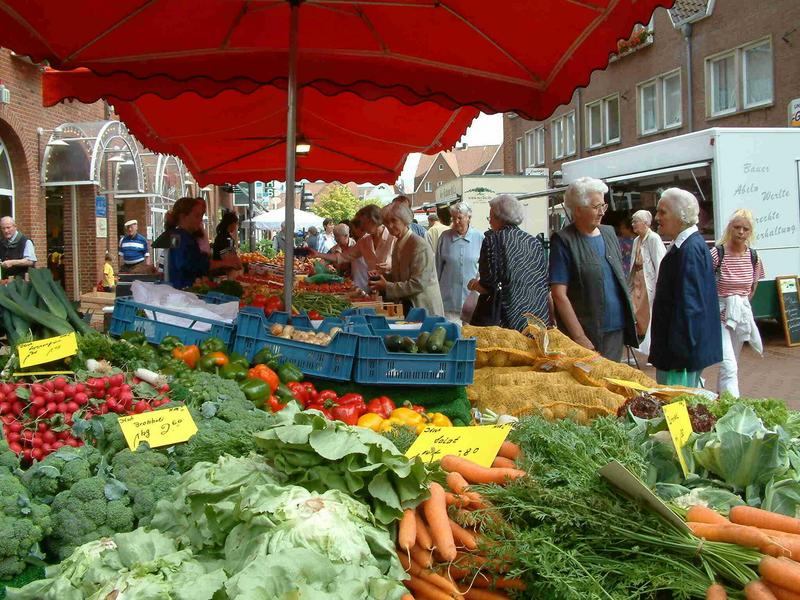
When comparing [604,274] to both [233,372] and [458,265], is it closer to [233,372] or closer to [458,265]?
[233,372]

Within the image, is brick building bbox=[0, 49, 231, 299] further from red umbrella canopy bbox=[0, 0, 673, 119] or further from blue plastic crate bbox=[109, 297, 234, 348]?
blue plastic crate bbox=[109, 297, 234, 348]

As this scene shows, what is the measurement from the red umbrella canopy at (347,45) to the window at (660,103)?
20066 mm

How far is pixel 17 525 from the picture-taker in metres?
2.41

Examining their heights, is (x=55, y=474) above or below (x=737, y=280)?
below

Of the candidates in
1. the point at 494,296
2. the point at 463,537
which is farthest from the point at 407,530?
the point at 494,296

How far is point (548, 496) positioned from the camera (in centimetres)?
219

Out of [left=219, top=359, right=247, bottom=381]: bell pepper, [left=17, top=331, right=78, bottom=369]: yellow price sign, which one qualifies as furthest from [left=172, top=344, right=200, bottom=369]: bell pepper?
[left=17, top=331, right=78, bottom=369]: yellow price sign

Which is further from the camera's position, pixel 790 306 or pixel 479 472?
pixel 790 306

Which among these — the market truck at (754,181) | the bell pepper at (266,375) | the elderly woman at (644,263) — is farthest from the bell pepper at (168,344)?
the market truck at (754,181)

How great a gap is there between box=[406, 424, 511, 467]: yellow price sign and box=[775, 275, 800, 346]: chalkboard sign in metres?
9.83

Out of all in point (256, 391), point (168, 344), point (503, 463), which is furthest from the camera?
point (168, 344)

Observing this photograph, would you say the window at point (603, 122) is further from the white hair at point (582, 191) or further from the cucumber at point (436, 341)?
the cucumber at point (436, 341)

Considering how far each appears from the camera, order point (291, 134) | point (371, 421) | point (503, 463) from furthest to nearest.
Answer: point (291, 134) < point (371, 421) < point (503, 463)

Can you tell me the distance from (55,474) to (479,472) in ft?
4.57
